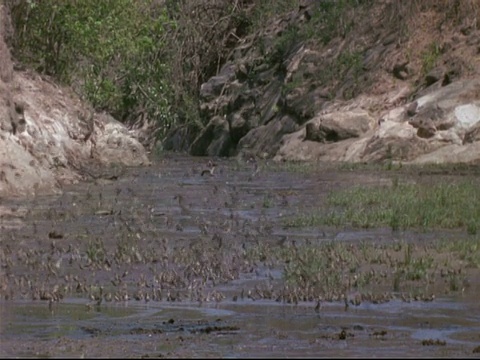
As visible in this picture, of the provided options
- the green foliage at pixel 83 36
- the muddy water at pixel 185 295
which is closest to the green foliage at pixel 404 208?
the muddy water at pixel 185 295

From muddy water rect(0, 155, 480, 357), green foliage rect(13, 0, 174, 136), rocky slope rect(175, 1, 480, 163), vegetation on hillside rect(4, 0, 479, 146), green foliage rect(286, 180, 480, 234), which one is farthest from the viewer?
vegetation on hillside rect(4, 0, 479, 146)

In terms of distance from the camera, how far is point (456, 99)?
28547 millimetres

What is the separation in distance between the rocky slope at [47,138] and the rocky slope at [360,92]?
189 inches

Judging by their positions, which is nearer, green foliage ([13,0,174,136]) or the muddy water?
the muddy water

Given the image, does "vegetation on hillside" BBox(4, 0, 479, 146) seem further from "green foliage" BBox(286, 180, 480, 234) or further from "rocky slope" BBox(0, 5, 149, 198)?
"green foliage" BBox(286, 180, 480, 234)

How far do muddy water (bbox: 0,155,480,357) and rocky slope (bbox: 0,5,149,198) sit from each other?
127 centimetres

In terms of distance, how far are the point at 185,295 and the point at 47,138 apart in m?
13.8

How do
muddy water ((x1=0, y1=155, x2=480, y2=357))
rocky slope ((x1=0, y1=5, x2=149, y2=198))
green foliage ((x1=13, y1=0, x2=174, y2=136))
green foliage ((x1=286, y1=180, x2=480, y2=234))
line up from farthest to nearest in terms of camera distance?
green foliage ((x1=13, y1=0, x2=174, y2=136)) → rocky slope ((x1=0, y1=5, x2=149, y2=198)) → green foliage ((x1=286, y1=180, x2=480, y2=234)) → muddy water ((x1=0, y1=155, x2=480, y2=357))

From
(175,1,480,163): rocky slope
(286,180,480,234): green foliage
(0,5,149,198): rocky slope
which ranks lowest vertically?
(286,180,480,234): green foliage

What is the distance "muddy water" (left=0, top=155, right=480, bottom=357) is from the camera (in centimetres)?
893

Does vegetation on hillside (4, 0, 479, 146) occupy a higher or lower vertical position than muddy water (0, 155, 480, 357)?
higher

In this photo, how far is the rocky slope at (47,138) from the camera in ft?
69.9

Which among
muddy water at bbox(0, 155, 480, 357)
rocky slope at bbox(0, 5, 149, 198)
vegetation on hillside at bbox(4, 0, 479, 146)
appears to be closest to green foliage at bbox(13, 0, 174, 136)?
vegetation on hillside at bbox(4, 0, 479, 146)

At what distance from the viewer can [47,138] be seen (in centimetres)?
2464
